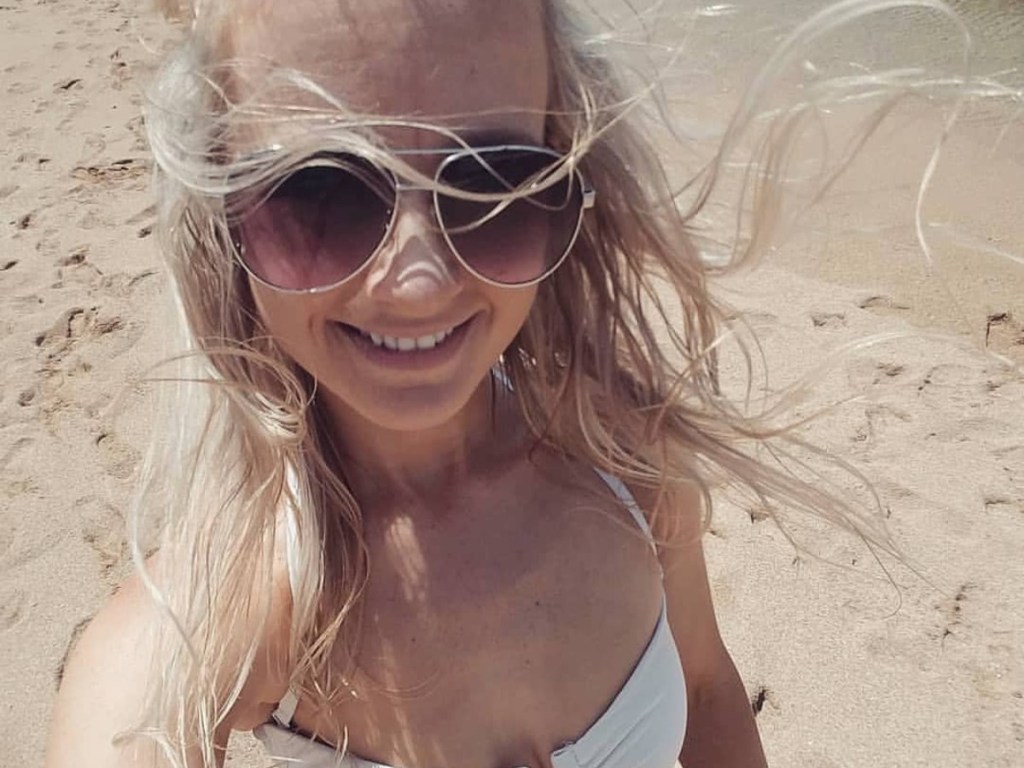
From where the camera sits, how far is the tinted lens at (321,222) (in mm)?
850

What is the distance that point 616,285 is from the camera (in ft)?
3.93

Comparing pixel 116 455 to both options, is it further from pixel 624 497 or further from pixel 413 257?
pixel 413 257

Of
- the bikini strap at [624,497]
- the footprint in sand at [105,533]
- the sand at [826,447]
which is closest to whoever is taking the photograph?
the bikini strap at [624,497]

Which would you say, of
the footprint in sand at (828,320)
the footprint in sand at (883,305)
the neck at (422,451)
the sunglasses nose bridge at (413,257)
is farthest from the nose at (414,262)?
the footprint in sand at (883,305)

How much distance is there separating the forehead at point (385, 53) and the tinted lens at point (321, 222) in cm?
5

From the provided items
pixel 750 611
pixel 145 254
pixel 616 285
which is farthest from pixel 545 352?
pixel 145 254

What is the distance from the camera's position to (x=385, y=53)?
0.82m

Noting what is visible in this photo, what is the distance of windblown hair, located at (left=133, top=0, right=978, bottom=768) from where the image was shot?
0.90 metres

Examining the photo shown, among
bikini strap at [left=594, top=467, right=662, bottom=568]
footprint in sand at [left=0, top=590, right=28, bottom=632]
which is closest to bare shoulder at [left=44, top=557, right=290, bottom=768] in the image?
bikini strap at [left=594, top=467, right=662, bottom=568]

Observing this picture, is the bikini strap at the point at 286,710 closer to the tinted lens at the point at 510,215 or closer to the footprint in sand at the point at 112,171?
the tinted lens at the point at 510,215

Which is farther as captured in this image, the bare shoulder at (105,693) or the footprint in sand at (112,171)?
the footprint in sand at (112,171)

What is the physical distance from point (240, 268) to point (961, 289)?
3.18 meters

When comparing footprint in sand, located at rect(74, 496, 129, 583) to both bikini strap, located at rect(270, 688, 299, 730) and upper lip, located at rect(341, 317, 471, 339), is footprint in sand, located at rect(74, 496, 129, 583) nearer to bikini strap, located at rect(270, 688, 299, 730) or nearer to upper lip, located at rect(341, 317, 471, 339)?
bikini strap, located at rect(270, 688, 299, 730)

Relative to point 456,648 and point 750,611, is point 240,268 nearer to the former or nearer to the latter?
point 456,648
